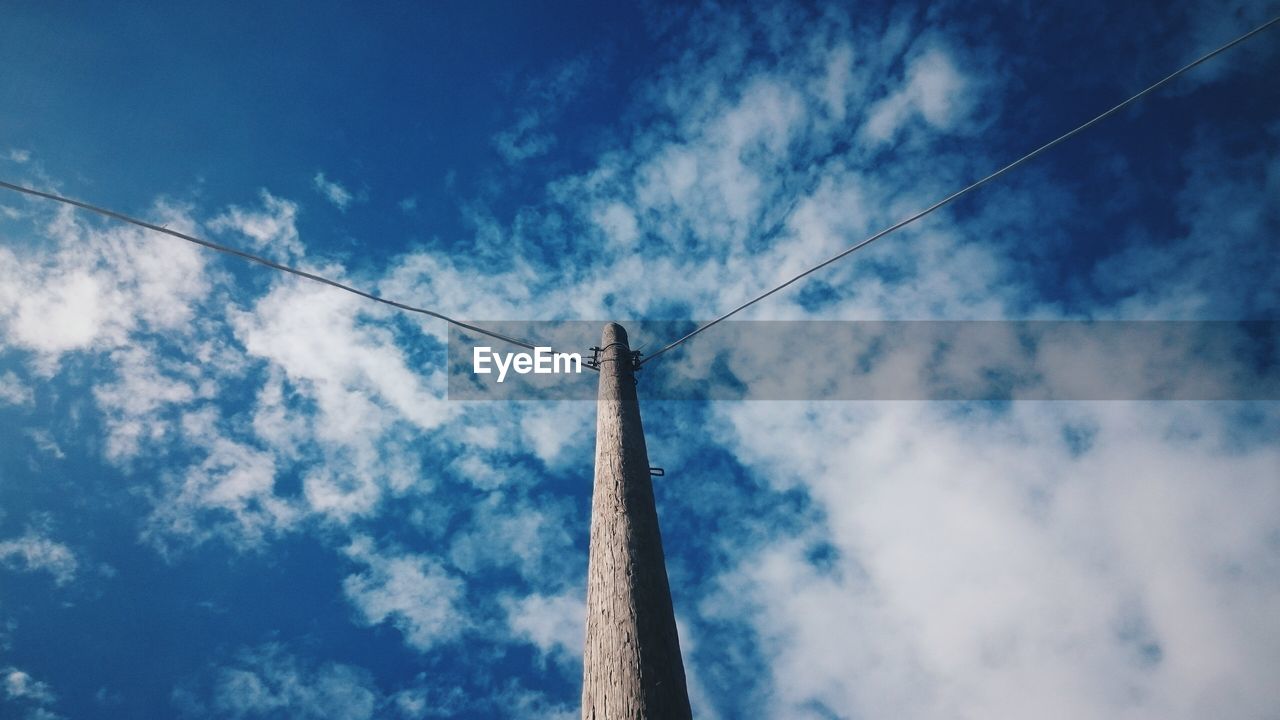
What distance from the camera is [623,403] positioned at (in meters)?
4.18

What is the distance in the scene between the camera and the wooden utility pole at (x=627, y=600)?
94.9 inches

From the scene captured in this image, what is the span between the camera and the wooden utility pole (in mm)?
2410

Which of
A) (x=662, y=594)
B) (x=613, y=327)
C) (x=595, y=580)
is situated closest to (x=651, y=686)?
(x=662, y=594)

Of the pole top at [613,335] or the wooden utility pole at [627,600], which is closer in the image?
the wooden utility pole at [627,600]

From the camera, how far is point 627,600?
108 inches

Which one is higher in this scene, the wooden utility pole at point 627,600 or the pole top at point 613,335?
the pole top at point 613,335

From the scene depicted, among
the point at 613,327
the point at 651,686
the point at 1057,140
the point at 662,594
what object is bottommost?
the point at 651,686

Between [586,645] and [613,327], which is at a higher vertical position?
[613,327]

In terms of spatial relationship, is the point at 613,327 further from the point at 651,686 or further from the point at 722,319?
the point at 651,686

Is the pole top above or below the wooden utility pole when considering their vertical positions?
above

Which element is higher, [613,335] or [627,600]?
[613,335]

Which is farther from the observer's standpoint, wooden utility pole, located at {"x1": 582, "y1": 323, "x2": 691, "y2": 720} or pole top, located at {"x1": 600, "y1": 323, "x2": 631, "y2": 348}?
pole top, located at {"x1": 600, "y1": 323, "x2": 631, "y2": 348}

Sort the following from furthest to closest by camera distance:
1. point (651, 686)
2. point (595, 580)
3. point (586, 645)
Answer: point (595, 580) < point (586, 645) < point (651, 686)

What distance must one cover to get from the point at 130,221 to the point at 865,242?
6194mm
